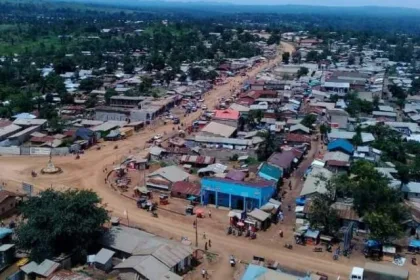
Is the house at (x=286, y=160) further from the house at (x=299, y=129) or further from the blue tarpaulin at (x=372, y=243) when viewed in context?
the blue tarpaulin at (x=372, y=243)

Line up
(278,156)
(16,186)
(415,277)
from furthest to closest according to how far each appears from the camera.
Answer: (278,156)
(16,186)
(415,277)

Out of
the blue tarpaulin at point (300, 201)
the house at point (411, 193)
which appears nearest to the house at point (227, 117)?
the blue tarpaulin at point (300, 201)

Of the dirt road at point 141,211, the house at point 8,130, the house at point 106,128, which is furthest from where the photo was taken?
the house at point 106,128

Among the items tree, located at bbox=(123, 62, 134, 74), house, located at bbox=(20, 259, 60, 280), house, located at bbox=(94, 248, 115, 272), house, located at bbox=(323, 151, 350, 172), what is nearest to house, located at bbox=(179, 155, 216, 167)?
house, located at bbox=(323, 151, 350, 172)

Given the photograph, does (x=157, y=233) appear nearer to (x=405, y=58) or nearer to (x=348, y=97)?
(x=348, y=97)

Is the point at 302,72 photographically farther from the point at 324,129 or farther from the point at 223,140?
the point at 223,140

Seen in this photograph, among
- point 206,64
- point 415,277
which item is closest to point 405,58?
point 206,64
